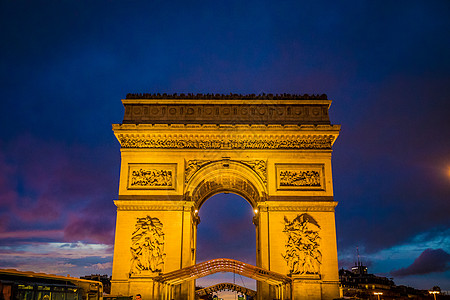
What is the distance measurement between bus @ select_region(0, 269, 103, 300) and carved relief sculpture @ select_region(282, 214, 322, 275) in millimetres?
12093

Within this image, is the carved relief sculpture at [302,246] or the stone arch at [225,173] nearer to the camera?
the carved relief sculpture at [302,246]

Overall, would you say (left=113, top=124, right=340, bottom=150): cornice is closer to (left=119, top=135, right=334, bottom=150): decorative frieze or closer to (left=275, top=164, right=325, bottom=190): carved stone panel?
(left=119, top=135, right=334, bottom=150): decorative frieze

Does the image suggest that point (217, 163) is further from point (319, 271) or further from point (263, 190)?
point (319, 271)

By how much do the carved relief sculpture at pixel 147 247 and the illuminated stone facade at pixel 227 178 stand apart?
6 cm

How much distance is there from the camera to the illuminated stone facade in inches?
896

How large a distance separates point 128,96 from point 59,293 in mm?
16556

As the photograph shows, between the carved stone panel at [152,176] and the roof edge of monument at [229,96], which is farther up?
the roof edge of monument at [229,96]

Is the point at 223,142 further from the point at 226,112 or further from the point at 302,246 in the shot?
the point at 302,246

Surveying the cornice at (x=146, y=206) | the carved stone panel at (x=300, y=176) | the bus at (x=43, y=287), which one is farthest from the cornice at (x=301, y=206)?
the bus at (x=43, y=287)

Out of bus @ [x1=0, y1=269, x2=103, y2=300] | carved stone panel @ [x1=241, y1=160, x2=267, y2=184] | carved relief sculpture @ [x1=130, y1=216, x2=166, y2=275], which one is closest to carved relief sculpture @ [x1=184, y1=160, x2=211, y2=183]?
carved stone panel @ [x1=241, y1=160, x2=267, y2=184]

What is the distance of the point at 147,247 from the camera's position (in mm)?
23031

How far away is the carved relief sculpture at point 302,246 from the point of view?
22.6m

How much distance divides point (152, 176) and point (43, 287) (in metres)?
13.8

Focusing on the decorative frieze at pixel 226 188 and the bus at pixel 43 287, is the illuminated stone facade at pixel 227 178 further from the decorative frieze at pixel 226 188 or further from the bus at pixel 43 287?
the bus at pixel 43 287
